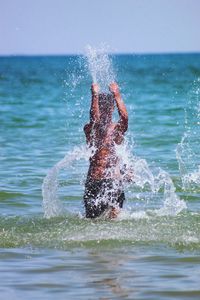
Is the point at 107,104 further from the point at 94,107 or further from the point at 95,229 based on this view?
the point at 95,229

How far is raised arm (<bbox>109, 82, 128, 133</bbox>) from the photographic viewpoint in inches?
380

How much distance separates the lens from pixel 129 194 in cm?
1255

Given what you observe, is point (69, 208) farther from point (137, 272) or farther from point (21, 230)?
point (137, 272)

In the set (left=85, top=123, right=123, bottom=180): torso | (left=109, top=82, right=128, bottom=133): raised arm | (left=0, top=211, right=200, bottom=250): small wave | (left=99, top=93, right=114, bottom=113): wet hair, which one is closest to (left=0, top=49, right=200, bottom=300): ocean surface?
(left=0, top=211, right=200, bottom=250): small wave

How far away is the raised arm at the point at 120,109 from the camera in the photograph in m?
9.65

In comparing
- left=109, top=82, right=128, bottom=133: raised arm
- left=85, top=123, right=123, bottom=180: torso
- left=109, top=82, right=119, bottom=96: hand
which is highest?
left=109, top=82, right=119, bottom=96: hand

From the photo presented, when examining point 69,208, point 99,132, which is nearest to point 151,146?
point 69,208

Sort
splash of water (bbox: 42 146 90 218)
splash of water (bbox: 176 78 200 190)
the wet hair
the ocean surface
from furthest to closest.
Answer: splash of water (bbox: 176 78 200 190)
splash of water (bbox: 42 146 90 218)
the wet hair
the ocean surface

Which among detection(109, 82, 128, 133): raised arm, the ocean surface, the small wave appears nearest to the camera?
the ocean surface

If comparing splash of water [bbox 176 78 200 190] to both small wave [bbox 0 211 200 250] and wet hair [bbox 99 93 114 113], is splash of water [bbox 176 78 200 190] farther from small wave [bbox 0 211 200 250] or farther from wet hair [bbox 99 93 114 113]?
wet hair [bbox 99 93 114 113]

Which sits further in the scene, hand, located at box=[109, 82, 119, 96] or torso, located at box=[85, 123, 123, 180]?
torso, located at box=[85, 123, 123, 180]

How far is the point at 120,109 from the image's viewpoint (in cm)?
963

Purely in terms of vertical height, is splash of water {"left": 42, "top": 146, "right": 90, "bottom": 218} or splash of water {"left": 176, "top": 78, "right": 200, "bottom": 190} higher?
splash of water {"left": 176, "top": 78, "right": 200, "bottom": 190}

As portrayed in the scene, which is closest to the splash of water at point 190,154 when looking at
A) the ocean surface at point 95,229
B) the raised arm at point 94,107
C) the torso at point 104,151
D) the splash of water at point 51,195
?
the ocean surface at point 95,229
